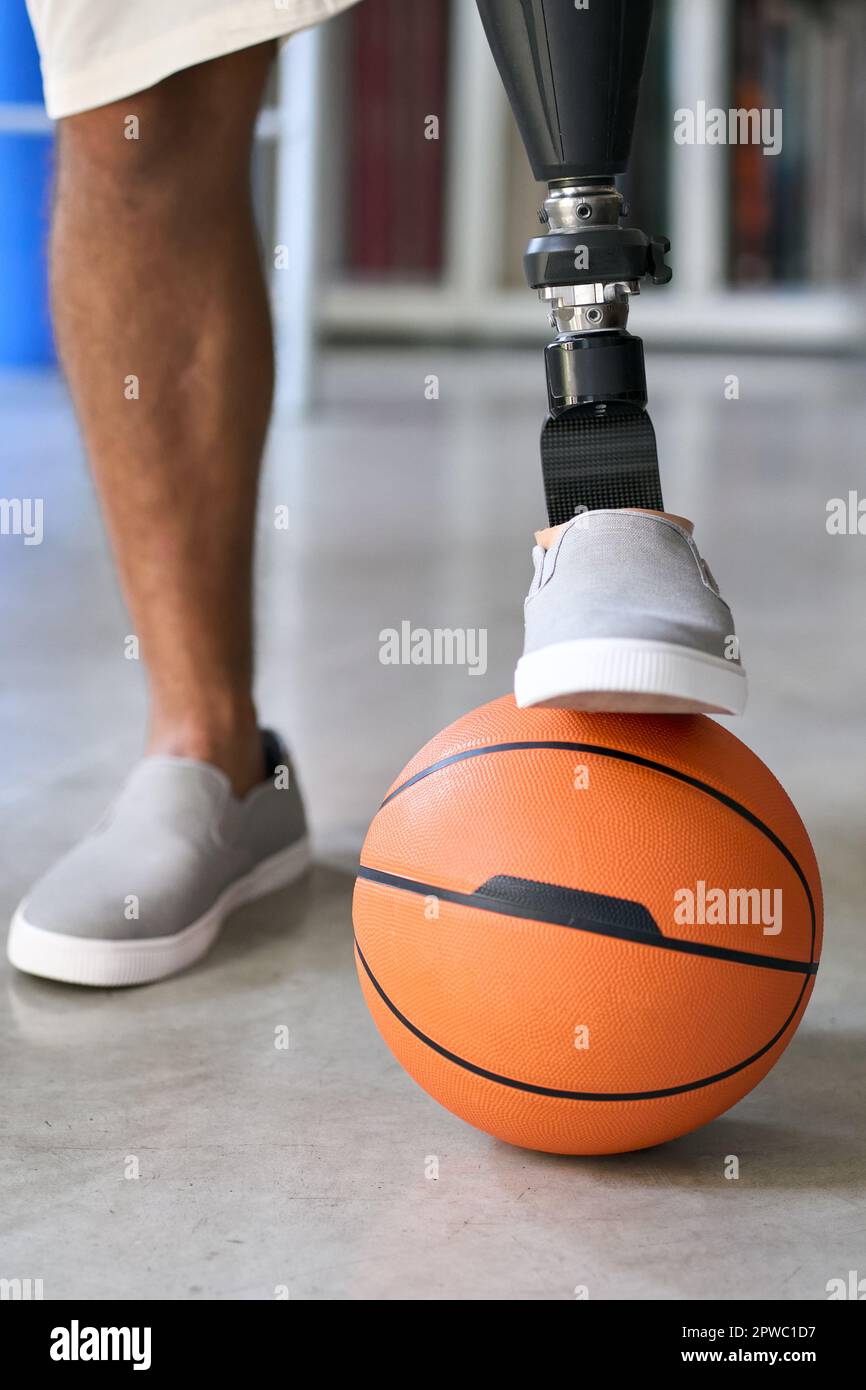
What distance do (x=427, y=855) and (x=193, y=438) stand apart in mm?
668

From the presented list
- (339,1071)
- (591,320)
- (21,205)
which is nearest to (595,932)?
(339,1071)

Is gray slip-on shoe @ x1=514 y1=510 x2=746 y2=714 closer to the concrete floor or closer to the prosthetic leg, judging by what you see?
the prosthetic leg

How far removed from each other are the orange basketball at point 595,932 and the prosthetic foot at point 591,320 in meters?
0.08

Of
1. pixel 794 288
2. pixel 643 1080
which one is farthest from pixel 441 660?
pixel 794 288

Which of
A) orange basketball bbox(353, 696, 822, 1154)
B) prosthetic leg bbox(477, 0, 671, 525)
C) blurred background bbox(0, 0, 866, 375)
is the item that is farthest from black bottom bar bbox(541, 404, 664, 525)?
blurred background bbox(0, 0, 866, 375)

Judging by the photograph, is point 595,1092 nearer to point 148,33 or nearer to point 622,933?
point 622,933

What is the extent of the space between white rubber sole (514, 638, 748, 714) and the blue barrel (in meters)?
5.27

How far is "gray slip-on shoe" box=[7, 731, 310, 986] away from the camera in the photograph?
148 cm

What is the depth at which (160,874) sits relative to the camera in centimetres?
155

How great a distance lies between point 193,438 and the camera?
1.65m

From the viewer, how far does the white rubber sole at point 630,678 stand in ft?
3.37

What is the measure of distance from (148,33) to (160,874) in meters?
0.76

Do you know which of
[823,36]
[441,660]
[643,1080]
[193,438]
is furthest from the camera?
[823,36]
